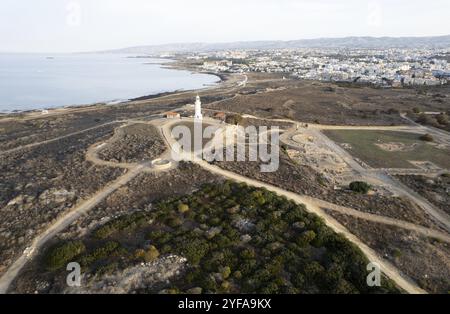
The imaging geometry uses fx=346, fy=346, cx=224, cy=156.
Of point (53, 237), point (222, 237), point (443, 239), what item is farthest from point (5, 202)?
point (443, 239)

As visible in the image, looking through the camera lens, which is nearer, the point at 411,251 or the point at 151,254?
the point at 151,254

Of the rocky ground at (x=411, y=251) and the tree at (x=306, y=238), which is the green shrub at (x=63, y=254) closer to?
the tree at (x=306, y=238)

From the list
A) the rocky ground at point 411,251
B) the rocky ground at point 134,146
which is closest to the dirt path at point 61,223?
the rocky ground at point 134,146

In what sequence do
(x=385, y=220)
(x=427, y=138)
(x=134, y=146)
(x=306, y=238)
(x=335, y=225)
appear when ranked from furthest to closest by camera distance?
1. (x=427, y=138)
2. (x=134, y=146)
3. (x=385, y=220)
4. (x=335, y=225)
5. (x=306, y=238)

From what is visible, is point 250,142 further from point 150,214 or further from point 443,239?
point 443,239

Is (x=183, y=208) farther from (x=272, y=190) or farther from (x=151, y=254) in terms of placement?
(x=272, y=190)

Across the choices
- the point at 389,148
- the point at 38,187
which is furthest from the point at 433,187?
the point at 38,187
